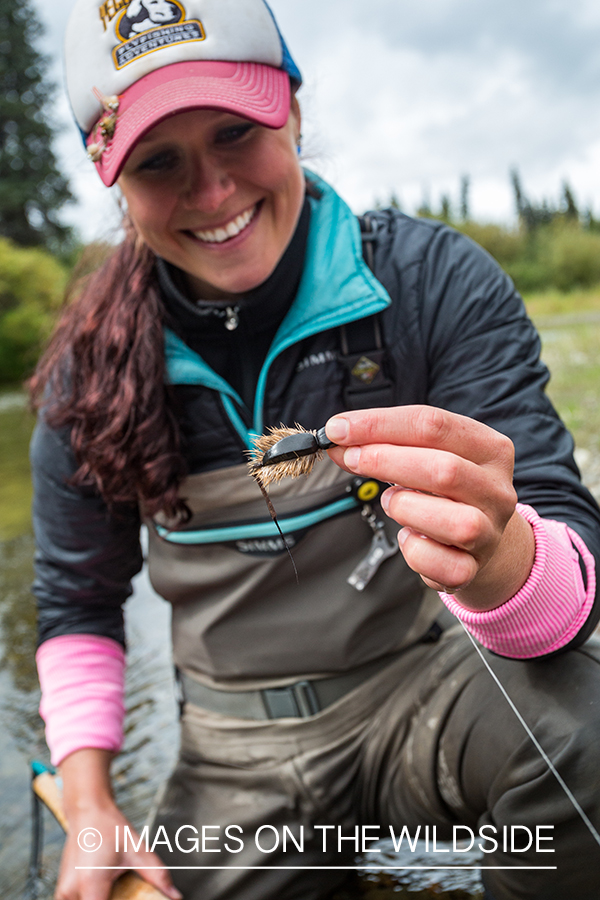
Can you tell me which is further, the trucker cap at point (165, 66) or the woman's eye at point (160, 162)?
the woman's eye at point (160, 162)

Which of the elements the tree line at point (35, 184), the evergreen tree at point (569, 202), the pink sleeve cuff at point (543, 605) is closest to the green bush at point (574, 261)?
the tree line at point (35, 184)

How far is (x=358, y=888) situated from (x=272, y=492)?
1.27 meters

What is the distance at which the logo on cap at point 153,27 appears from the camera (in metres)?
1.74

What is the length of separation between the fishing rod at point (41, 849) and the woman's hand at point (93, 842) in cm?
2

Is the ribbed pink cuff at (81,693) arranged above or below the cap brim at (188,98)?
below

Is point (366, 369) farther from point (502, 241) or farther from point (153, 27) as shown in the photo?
point (502, 241)

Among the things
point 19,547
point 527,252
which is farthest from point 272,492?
point 527,252

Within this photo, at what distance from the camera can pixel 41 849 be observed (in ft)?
8.23

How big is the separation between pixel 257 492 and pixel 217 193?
0.84 m

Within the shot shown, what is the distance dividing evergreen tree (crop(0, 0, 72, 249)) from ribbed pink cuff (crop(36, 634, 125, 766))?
4244 centimetres

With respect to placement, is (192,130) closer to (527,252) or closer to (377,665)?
(377,665)

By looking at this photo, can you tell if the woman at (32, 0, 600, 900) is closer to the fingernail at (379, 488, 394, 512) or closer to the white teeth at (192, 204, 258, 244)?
the white teeth at (192, 204, 258, 244)

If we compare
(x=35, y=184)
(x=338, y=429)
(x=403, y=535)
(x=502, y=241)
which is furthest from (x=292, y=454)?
(x=502, y=241)

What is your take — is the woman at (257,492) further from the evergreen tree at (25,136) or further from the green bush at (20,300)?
the evergreen tree at (25,136)
